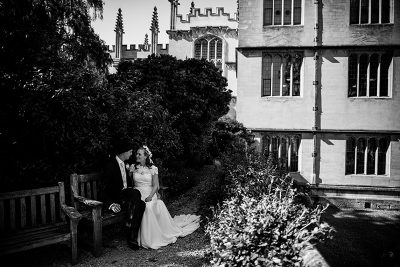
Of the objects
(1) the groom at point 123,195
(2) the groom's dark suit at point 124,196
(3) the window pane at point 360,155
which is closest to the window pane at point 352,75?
(3) the window pane at point 360,155

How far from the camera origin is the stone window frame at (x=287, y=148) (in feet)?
38.4

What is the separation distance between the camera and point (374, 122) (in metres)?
11.2

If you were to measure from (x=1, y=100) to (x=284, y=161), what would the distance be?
1045 cm

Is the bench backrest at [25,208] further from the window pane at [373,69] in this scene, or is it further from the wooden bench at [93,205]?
the window pane at [373,69]

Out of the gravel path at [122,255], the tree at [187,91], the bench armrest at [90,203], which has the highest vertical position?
the tree at [187,91]

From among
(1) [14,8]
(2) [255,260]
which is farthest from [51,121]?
(2) [255,260]

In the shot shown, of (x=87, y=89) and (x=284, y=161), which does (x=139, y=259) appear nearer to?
(x=87, y=89)

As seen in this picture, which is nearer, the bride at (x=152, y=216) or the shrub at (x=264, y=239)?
the shrub at (x=264, y=239)

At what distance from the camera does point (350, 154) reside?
37.4ft

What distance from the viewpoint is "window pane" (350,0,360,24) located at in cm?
1159

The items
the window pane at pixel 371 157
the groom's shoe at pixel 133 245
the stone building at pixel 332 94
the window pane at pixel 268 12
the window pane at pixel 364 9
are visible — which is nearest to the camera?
the groom's shoe at pixel 133 245

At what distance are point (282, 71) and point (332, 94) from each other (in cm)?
240

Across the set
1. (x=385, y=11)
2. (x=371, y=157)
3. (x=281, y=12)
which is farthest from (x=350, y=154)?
(x=281, y=12)

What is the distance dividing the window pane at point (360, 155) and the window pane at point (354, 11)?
537 cm
